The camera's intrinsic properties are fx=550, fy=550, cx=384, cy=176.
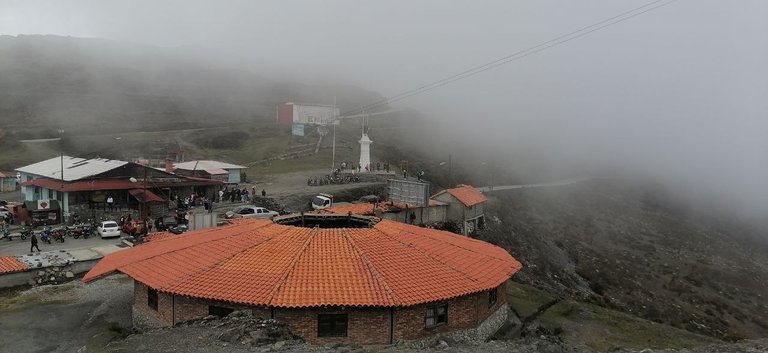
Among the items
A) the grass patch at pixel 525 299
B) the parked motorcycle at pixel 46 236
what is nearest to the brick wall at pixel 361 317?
the grass patch at pixel 525 299

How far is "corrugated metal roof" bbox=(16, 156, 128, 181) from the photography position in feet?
159

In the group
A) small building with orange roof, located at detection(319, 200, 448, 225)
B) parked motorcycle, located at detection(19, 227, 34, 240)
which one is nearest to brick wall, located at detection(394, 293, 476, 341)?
small building with orange roof, located at detection(319, 200, 448, 225)

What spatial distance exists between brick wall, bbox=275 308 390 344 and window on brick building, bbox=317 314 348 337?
0.13 metres

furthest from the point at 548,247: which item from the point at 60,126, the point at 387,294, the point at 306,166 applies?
the point at 60,126

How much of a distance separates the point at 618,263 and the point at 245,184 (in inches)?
1791

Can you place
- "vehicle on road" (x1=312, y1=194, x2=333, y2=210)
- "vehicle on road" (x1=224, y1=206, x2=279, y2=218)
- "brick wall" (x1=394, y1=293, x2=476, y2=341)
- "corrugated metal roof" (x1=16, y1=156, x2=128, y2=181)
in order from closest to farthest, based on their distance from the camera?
"brick wall" (x1=394, y1=293, x2=476, y2=341) → "vehicle on road" (x1=224, y1=206, x2=279, y2=218) → "corrugated metal roof" (x1=16, y1=156, x2=128, y2=181) → "vehicle on road" (x1=312, y1=194, x2=333, y2=210)

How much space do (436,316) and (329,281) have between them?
13.3ft

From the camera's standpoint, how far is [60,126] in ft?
339

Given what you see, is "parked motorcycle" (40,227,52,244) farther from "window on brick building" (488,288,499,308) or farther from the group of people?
the group of people

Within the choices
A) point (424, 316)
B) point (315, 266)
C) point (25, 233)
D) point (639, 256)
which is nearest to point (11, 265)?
point (25, 233)

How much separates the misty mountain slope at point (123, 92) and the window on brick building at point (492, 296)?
97994 mm

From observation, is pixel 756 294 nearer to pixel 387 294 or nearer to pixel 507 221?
pixel 507 221

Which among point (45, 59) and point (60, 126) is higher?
point (45, 59)

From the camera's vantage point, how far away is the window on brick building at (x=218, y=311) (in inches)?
730
